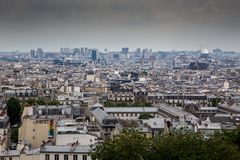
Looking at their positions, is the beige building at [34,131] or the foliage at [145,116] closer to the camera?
the beige building at [34,131]

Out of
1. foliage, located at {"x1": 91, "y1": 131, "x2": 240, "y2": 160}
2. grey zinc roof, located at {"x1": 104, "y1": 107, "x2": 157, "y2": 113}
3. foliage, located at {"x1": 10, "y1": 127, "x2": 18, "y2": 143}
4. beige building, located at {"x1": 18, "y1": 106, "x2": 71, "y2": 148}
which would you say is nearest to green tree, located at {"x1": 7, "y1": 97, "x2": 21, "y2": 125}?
foliage, located at {"x1": 10, "y1": 127, "x2": 18, "y2": 143}

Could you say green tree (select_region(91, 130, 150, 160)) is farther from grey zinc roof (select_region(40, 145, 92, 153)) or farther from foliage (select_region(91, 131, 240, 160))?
grey zinc roof (select_region(40, 145, 92, 153))

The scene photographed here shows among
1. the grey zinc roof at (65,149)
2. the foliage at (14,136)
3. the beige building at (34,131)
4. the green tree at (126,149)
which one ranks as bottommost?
the foliage at (14,136)

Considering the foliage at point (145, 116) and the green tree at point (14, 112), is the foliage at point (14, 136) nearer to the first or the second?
the green tree at point (14, 112)

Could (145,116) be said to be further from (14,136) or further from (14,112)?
(14,136)

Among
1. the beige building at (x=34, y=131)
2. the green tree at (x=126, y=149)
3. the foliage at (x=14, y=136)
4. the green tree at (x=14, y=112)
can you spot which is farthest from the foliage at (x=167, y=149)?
the green tree at (x=14, y=112)

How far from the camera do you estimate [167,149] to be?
74.3 ft

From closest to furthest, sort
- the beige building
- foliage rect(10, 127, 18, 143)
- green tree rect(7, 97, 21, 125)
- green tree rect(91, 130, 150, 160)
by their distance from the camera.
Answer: green tree rect(91, 130, 150, 160) → the beige building → foliage rect(10, 127, 18, 143) → green tree rect(7, 97, 21, 125)

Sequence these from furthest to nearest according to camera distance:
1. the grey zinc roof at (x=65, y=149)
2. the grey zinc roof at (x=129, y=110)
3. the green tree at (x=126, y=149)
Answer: the grey zinc roof at (x=129, y=110), the grey zinc roof at (x=65, y=149), the green tree at (x=126, y=149)

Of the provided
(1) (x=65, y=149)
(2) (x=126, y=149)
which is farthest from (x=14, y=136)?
(2) (x=126, y=149)

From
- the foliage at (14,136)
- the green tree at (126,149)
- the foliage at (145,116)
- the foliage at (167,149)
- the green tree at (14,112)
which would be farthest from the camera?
the green tree at (14,112)

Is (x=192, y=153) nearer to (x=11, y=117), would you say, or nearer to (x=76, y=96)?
(x=11, y=117)

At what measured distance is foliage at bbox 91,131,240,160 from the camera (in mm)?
22156

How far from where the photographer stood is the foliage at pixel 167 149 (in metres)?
22.2
